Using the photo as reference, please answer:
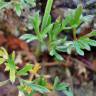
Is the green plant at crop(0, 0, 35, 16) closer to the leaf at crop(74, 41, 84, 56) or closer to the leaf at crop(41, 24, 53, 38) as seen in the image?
the leaf at crop(41, 24, 53, 38)

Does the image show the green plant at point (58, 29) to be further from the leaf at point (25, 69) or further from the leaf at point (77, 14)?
the leaf at point (25, 69)

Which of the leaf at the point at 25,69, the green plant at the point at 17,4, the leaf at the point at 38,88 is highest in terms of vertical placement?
the green plant at the point at 17,4

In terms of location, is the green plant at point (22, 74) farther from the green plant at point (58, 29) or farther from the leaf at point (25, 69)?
the green plant at point (58, 29)

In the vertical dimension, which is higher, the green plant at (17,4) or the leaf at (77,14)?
the green plant at (17,4)

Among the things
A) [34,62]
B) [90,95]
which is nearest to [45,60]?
[34,62]

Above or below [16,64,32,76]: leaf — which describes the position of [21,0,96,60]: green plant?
above

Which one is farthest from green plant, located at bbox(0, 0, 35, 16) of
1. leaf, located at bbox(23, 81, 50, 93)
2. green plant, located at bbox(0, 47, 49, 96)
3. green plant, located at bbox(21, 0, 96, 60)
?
leaf, located at bbox(23, 81, 50, 93)

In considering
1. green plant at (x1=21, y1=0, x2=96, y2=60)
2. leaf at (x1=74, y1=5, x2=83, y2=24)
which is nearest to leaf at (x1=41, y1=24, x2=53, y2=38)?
green plant at (x1=21, y1=0, x2=96, y2=60)

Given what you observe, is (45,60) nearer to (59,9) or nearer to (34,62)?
(34,62)

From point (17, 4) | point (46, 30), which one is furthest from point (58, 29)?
point (17, 4)

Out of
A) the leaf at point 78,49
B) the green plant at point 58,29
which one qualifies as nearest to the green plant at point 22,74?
the green plant at point 58,29

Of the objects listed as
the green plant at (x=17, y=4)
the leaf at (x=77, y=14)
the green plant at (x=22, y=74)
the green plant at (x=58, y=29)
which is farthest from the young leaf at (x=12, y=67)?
the leaf at (x=77, y=14)

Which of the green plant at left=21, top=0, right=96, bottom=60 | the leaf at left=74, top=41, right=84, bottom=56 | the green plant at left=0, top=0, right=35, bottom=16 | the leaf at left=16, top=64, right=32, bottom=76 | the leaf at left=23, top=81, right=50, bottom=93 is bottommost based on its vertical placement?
the leaf at left=23, top=81, right=50, bottom=93
